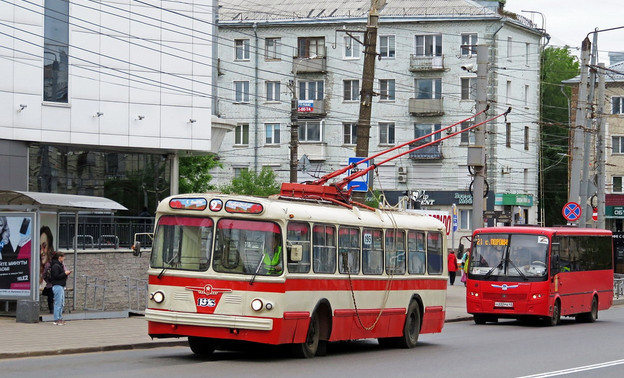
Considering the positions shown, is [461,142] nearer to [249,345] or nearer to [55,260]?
[55,260]

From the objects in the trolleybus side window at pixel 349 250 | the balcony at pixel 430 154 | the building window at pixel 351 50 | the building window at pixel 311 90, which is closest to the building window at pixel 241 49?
the building window at pixel 311 90

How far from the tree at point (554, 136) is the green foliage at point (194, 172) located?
2938 cm

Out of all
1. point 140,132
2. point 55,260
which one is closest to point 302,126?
point 140,132

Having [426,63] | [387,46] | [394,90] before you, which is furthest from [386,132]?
[387,46]

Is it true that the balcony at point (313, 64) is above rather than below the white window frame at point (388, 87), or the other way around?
above

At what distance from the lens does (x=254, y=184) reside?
2640 inches

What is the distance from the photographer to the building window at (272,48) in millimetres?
75250

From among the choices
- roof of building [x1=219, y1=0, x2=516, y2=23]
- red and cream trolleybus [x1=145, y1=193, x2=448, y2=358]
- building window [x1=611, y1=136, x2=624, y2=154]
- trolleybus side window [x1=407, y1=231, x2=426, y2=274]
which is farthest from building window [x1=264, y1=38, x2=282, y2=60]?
red and cream trolleybus [x1=145, y1=193, x2=448, y2=358]

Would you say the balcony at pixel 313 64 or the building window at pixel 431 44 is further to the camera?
the balcony at pixel 313 64

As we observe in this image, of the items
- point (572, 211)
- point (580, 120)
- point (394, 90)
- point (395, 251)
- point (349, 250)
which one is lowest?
point (395, 251)

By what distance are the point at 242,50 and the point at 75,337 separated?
56.8 metres

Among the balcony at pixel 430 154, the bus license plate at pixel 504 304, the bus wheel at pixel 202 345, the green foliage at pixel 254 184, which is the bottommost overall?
the bus license plate at pixel 504 304

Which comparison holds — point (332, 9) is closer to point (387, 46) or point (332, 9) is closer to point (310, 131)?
point (387, 46)

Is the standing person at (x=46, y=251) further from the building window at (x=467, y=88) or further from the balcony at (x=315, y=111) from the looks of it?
the building window at (x=467, y=88)
